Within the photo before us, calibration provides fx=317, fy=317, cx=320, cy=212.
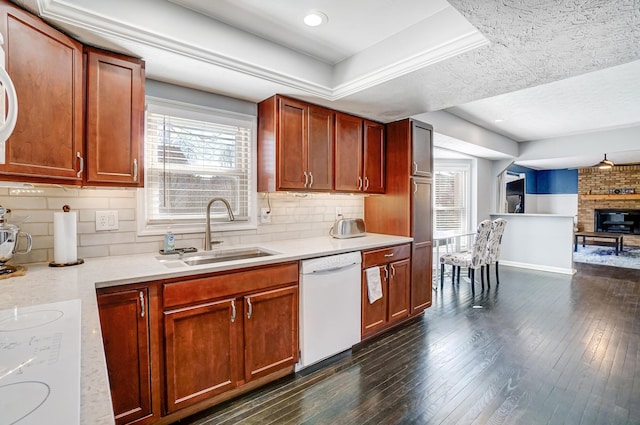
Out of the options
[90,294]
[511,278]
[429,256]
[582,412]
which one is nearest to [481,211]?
[511,278]

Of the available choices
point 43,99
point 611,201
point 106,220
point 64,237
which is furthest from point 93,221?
point 611,201

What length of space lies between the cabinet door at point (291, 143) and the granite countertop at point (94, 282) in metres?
0.57

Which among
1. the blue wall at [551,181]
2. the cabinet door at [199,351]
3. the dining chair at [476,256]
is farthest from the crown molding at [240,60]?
the blue wall at [551,181]

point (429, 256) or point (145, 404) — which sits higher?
point (429, 256)

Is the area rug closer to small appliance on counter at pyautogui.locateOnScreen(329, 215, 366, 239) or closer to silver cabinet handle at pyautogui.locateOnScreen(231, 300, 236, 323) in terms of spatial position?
small appliance on counter at pyautogui.locateOnScreen(329, 215, 366, 239)

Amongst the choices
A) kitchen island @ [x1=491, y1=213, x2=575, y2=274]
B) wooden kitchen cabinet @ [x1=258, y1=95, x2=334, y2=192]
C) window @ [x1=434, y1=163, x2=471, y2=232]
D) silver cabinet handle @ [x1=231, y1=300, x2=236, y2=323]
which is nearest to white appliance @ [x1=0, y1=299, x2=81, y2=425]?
silver cabinet handle @ [x1=231, y1=300, x2=236, y2=323]

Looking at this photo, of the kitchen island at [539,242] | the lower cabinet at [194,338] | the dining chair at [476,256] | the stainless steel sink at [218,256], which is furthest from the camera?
the kitchen island at [539,242]

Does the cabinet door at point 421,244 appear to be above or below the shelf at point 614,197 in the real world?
below

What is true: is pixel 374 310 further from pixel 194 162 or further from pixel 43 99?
pixel 43 99

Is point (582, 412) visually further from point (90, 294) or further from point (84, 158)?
point (84, 158)

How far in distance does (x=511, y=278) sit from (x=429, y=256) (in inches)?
104

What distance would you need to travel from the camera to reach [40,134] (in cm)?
153

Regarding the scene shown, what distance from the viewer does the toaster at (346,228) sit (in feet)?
10.2

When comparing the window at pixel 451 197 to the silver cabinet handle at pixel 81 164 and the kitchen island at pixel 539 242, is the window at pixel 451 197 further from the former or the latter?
the silver cabinet handle at pixel 81 164
